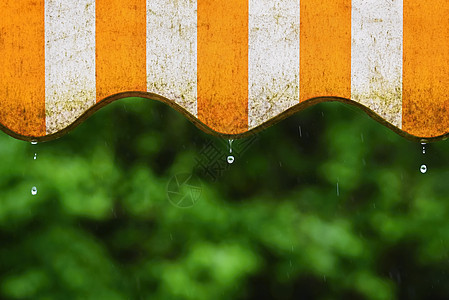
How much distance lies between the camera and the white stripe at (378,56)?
1562mm

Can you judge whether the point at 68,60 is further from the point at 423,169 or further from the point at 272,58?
the point at 423,169

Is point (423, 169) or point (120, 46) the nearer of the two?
point (120, 46)

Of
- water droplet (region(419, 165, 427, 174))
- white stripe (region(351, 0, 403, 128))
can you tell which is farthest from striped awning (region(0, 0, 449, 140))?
water droplet (region(419, 165, 427, 174))

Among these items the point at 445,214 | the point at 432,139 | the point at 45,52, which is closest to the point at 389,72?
the point at 432,139

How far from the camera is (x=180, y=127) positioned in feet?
5.51

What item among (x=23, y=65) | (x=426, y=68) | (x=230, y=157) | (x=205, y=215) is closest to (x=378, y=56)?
(x=426, y=68)

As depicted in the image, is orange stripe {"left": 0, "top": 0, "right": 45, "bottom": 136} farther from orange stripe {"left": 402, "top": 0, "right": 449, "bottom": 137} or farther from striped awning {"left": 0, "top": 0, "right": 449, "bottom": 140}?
orange stripe {"left": 402, "top": 0, "right": 449, "bottom": 137}

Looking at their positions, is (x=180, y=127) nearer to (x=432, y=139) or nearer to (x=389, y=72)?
(x=389, y=72)

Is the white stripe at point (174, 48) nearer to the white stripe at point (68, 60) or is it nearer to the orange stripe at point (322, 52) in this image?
the white stripe at point (68, 60)

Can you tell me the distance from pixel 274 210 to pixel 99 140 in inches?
23.9

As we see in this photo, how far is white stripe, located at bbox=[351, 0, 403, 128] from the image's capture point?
1.56 metres

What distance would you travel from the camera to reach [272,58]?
158 cm

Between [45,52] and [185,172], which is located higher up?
[45,52]

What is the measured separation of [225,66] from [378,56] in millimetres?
452
